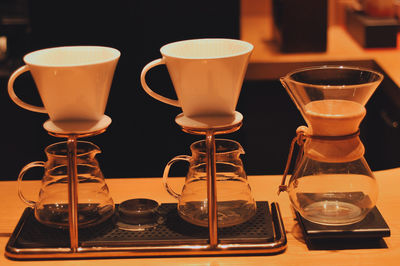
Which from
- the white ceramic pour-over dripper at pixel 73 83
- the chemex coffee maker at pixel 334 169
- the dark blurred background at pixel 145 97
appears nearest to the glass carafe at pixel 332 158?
the chemex coffee maker at pixel 334 169

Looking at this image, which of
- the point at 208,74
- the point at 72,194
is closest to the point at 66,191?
the point at 72,194

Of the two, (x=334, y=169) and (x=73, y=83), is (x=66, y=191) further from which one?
(x=334, y=169)

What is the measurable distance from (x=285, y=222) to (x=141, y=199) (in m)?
0.27

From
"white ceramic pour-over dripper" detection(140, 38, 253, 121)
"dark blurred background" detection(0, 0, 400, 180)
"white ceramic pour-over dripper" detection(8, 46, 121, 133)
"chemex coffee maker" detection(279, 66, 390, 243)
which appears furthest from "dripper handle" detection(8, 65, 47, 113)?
"dark blurred background" detection(0, 0, 400, 180)

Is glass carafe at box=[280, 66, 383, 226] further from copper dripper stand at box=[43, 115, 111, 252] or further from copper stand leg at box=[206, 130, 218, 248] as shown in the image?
copper dripper stand at box=[43, 115, 111, 252]

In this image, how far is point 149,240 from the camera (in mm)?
1046

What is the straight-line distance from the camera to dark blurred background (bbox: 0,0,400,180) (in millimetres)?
2408

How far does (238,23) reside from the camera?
8.03 feet

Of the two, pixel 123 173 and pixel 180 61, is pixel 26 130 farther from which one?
pixel 180 61

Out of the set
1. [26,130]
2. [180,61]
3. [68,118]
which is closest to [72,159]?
[68,118]

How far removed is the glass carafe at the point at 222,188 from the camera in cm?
109

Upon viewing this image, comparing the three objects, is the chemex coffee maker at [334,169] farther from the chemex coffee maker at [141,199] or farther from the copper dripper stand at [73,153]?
the copper dripper stand at [73,153]

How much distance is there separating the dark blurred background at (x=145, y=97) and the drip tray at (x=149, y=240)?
49.5 inches

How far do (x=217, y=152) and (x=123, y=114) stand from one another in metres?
1.48
